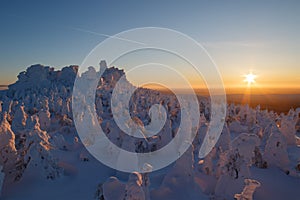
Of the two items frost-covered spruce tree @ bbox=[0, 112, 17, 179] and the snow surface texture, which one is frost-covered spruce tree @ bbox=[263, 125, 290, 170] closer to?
the snow surface texture

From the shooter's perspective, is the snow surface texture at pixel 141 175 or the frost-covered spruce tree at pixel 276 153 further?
the frost-covered spruce tree at pixel 276 153

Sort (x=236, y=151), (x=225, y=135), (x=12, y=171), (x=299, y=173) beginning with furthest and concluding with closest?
(x=225, y=135) < (x=299, y=173) < (x=12, y=171) < (x=236, y=151)

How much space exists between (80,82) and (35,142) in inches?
3232

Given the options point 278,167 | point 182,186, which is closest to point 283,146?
point 278,167

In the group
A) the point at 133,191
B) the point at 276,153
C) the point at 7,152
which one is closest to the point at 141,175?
the point at 133,191

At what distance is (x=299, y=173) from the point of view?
17.9 metres

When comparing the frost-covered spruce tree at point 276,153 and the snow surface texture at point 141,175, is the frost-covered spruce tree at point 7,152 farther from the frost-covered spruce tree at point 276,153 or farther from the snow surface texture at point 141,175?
the frost-covered spruce tree at point 276,153

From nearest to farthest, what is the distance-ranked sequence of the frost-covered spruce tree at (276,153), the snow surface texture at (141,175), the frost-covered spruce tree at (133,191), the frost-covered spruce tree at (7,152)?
1. the frost-covered spruce tree at (133,191)
2. the snow surface texture at (141,175)
3. the frost-covered spruce tree at (7,152)
4. the frost-covered spruce tree at (276,153)

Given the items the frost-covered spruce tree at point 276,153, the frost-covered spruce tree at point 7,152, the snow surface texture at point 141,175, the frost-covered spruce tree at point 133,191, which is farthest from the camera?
the frost-covered spruce tree at point 276,153

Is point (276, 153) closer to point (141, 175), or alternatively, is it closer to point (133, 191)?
point (141, 175)

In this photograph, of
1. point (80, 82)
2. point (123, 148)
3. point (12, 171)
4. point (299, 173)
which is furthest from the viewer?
point (80, 82)

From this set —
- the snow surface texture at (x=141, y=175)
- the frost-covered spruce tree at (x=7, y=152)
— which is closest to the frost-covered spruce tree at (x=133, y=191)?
the snow surface texture at (x=141, y=175)

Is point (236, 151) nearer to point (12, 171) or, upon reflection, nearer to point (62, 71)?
point (12, 171)

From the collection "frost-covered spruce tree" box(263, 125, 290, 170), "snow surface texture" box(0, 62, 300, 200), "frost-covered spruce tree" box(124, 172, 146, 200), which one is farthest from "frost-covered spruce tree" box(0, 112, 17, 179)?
"frost-covered spruce tree" box(263, 125, 290, 170)
